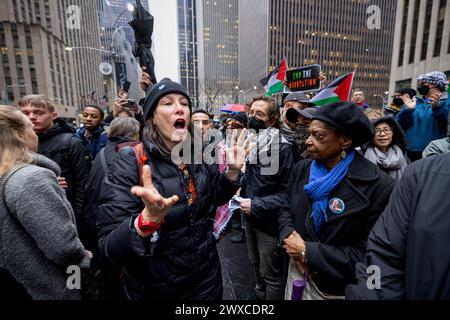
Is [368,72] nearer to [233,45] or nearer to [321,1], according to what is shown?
[321,1]

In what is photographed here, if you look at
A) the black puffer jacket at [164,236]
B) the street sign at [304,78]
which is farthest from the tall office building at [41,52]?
the black puffer jacket at [164,236]

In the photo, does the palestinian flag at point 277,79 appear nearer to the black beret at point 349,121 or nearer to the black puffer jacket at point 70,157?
the black beret at point 349,121

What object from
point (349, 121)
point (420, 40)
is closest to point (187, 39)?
point (420, 40)

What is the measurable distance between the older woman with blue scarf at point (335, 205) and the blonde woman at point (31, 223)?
6.41 feet

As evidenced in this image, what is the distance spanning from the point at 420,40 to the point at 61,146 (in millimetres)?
38630

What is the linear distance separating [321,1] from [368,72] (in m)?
30.9

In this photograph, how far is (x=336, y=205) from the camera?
1.99 metres

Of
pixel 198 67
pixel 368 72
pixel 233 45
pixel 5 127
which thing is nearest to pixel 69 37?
pixel 198 67

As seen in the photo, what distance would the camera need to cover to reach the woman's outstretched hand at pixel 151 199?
126 cm

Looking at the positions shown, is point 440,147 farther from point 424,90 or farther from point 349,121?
point 424,90

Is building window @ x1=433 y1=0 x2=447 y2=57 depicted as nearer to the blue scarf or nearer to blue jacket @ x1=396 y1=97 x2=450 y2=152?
blue jacket @ x1=396 y1=97 x2=450 y2=152

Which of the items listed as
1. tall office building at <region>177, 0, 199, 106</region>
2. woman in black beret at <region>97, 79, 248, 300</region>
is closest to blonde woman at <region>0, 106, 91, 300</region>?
woman in black beret at <region>97, 79, 248, 300</region>

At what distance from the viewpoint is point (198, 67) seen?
132 meters
